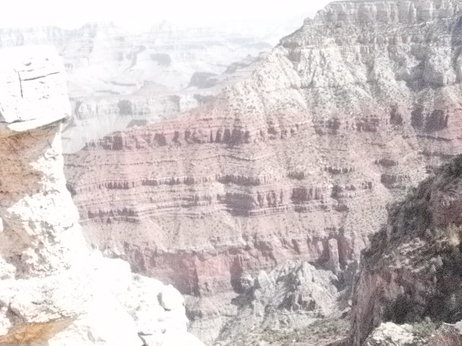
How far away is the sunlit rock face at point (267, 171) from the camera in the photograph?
51.5 meters

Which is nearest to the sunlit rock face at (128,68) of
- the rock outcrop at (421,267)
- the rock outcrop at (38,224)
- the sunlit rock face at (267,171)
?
the sunlit rock face at (267,171)

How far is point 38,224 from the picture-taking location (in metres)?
11.1

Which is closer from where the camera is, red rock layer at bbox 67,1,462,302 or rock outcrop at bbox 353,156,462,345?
rock outcrop at bbox 353,156,462,345

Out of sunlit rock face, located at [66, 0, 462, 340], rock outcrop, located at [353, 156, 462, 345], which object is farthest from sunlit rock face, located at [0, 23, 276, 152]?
rock outcrop, located at [353, 156, 462, 345]

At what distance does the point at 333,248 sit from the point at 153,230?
1344 cm

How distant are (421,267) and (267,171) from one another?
36.2 m

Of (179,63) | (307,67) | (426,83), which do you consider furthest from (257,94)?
(179,63)

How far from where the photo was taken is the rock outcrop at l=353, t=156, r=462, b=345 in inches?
639

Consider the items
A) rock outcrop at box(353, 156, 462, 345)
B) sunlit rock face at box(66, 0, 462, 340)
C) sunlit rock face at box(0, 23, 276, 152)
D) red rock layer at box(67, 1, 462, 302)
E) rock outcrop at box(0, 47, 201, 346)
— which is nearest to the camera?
rock outcrop at box(0, 47, 201, 346)

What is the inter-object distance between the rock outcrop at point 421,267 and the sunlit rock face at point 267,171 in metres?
28.5

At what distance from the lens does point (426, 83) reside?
60.6 meters

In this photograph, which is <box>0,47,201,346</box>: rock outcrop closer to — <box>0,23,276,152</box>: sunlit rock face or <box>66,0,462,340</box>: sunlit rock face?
<box>66,0,462,340</box>: sunlit rock face

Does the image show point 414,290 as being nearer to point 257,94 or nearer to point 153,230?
point 153,230

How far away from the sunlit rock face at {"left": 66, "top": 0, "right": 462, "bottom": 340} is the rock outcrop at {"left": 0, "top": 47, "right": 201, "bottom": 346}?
35.2 metres
